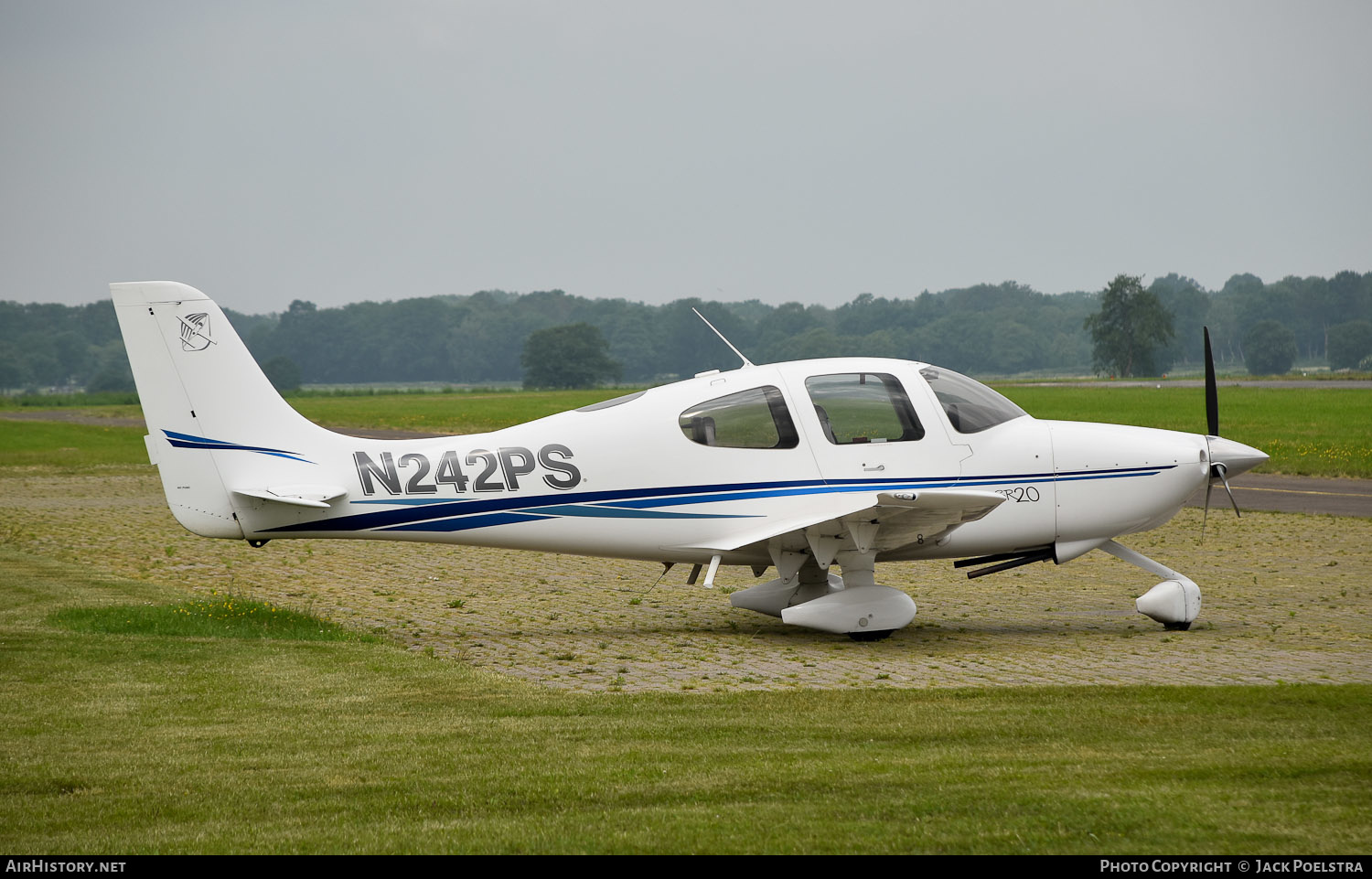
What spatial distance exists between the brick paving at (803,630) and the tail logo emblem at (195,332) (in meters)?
3.06

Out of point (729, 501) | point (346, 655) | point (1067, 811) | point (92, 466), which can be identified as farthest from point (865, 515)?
point (92, 466)

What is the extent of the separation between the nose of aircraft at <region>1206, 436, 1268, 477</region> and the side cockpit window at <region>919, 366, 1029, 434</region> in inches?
72.1

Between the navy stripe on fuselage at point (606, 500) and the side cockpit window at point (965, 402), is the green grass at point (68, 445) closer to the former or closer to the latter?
the navy stripe on fuselage at point (606, 500)

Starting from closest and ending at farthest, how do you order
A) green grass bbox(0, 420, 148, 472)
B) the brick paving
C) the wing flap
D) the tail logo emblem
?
1. the brick paving
2. the wing flap
3. the tail logo emblem
4. green grass bbox(0, 420, 148, 472)

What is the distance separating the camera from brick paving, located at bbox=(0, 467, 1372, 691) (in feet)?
32.0

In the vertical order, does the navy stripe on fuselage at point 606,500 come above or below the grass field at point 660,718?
above

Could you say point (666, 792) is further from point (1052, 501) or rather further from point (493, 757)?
point (1052, 501)

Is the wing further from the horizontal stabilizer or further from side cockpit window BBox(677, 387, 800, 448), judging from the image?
the horizontal stabilizer

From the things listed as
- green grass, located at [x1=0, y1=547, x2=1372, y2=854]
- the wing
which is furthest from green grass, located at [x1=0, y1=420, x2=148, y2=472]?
green grass, located at [x1=0, y1=547, x2=1372, y2=854]

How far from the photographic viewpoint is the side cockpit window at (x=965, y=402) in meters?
11.4

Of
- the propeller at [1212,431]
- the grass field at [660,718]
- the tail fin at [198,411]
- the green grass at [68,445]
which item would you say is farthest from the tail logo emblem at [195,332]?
the green grass at [68,445]

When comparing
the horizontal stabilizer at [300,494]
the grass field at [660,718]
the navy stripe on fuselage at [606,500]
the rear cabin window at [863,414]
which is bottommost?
the grass field at [660,718]

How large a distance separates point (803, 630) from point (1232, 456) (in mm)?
4235
